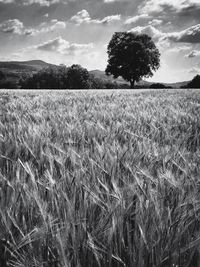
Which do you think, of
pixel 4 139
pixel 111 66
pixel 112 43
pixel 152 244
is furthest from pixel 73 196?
pixel 112 43

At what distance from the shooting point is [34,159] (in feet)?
3.98

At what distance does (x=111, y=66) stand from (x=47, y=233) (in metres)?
53.2

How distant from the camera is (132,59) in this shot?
169 feet

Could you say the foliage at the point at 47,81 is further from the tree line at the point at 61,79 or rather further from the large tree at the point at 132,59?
the large tree at the point at 132,59

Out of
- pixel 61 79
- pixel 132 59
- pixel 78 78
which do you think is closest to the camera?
pixel 132 59

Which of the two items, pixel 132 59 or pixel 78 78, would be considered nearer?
pixel 132 59

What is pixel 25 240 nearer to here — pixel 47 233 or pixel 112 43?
pixel 47 233

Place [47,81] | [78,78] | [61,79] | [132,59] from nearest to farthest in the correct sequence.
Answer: [132,59]
[47,81]
[61,79]
[78,78]

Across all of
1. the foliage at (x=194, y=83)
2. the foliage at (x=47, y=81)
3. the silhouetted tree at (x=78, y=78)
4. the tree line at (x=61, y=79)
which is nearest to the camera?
the foliage at (x=194, y=83)

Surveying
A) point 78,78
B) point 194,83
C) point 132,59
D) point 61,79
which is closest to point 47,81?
point 61,79

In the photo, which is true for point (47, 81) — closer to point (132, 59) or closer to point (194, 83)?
point (132, 59)

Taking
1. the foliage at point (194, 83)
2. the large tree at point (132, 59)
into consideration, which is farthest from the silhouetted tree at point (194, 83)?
the large tree at point (132, 59)

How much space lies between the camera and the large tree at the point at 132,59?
2028 inches

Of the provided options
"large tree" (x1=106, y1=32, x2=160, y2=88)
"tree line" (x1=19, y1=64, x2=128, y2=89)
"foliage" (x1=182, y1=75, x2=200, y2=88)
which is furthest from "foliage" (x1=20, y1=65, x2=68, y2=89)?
"foliage" (x1=182, y1=75, x2=200, y2=88)
